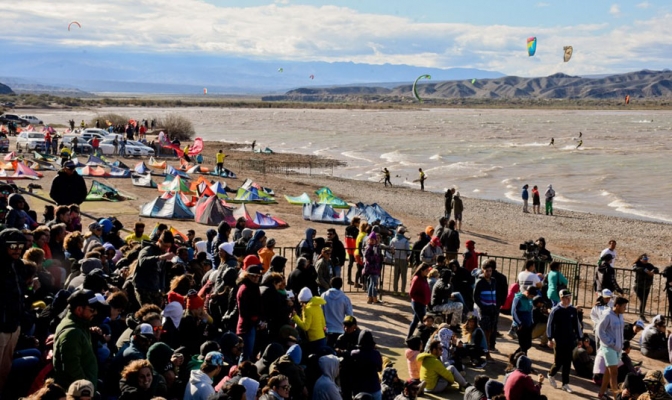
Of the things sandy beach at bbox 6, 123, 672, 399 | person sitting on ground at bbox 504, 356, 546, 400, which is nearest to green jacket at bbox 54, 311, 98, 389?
person sitting on ground at bbox 504, 356, 546, 400

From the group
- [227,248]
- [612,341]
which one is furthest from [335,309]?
[612,341]

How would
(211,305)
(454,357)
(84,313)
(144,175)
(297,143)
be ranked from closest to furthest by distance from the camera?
(84,313)
(211,305)
(454,357)
(144,175)
(297,143)

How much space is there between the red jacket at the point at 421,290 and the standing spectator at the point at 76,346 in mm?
5343

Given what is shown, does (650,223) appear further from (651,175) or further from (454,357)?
(454,357)

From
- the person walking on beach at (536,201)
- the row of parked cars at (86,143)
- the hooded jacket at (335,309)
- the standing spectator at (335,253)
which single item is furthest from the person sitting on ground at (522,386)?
the row of parked cars at (86,143)

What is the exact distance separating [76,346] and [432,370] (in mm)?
4450

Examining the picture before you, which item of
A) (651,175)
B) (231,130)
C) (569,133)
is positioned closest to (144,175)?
(651,175)

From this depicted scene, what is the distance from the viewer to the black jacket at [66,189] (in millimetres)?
14273

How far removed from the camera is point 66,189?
1436 centimetres

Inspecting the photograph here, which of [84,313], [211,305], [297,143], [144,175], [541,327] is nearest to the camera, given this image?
[84,313]

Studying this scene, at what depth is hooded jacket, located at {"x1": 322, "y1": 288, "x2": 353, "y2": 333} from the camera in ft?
30.6

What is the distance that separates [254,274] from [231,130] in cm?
8545

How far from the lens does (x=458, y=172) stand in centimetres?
5025

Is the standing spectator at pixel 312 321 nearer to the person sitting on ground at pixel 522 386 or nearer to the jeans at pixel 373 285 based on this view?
the person sitting on ground at pixel 522 386
